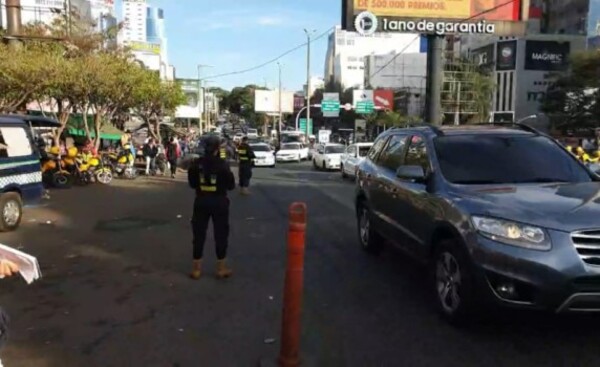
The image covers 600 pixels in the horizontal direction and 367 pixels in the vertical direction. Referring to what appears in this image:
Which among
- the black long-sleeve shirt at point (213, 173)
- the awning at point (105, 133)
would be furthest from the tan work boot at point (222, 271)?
the awning at point (105, 133)

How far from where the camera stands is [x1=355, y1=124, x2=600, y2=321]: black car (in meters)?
4.24

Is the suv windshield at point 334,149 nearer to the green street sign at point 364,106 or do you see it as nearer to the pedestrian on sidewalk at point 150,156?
the pedestrian on sidewalk at point 150,156

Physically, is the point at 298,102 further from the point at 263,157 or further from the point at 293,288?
the point at 293,288

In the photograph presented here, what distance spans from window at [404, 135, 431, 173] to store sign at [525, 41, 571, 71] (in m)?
74.4

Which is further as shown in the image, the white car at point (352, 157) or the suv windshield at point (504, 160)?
the white car at point (352, 157)

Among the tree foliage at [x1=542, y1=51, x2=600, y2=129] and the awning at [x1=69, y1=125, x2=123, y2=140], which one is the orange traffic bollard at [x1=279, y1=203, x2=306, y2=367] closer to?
the awning at [x1=69, y1=125, x2=123, y2=140]

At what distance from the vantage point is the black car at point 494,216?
4.24 meters

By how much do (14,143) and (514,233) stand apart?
29.1ft

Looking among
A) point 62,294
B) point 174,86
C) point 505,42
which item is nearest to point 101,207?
point 62,294

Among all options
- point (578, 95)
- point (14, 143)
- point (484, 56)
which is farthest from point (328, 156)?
point (484, 56)

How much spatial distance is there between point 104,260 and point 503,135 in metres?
5.15

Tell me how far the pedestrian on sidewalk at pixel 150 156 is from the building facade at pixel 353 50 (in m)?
96.6

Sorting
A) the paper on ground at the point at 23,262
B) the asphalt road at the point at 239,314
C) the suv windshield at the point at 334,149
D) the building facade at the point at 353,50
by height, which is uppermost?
the building facade at the point at 353,50

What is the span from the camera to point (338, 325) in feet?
16.8
